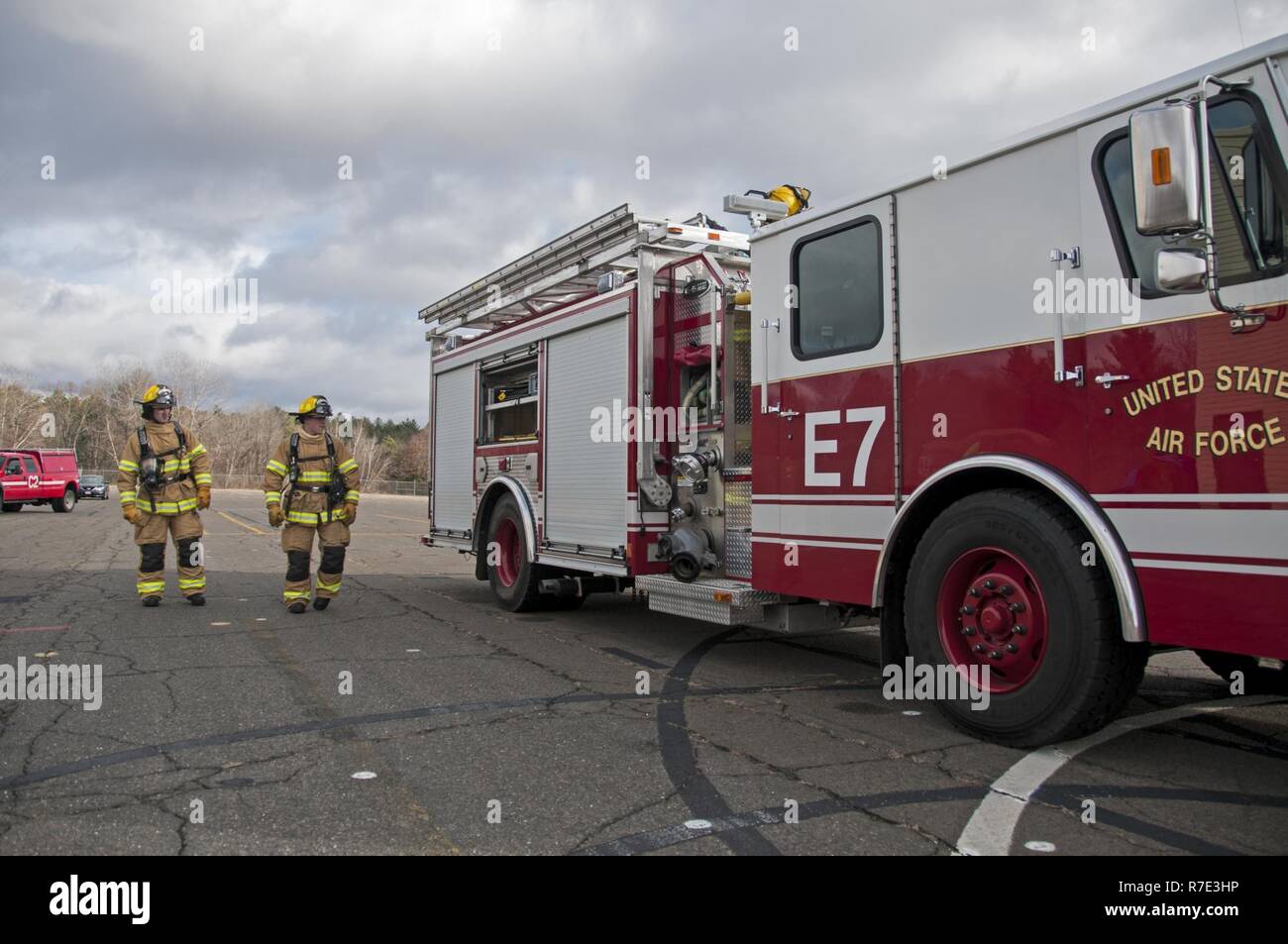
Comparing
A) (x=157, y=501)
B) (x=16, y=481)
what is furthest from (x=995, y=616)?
(x=16, y=481)

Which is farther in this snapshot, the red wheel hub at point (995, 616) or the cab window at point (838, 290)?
the cab window at point (838, 290)

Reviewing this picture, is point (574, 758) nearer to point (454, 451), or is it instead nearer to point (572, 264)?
point (572, 264)

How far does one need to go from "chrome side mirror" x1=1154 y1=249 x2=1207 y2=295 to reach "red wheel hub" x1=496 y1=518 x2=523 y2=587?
6260 mm

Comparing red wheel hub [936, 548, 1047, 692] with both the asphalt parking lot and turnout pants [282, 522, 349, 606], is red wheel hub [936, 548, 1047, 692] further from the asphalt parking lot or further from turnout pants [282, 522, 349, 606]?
turnout pants [282, 522, 349, 606]

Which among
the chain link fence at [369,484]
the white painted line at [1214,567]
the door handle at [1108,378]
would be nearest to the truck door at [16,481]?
the door handle at [1108,378]

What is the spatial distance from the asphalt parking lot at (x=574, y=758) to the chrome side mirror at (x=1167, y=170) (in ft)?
6.79

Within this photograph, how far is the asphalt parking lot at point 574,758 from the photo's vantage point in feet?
10.3

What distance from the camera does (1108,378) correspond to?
3695mm

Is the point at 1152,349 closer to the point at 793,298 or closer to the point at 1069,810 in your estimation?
the point at 1069,810

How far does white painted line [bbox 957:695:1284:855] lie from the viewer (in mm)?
3086

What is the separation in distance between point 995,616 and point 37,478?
30230mm

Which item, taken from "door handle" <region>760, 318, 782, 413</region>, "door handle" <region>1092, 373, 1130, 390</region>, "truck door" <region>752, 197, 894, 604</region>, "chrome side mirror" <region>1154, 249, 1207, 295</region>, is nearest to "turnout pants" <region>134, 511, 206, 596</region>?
"truck door" <region>752, 197, 894, 604</region>

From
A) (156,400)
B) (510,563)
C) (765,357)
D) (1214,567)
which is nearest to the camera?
(1214,567)

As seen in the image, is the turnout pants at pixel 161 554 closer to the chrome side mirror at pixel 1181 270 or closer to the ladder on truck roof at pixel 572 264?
the ladder on truck roof at pixel 572 264
